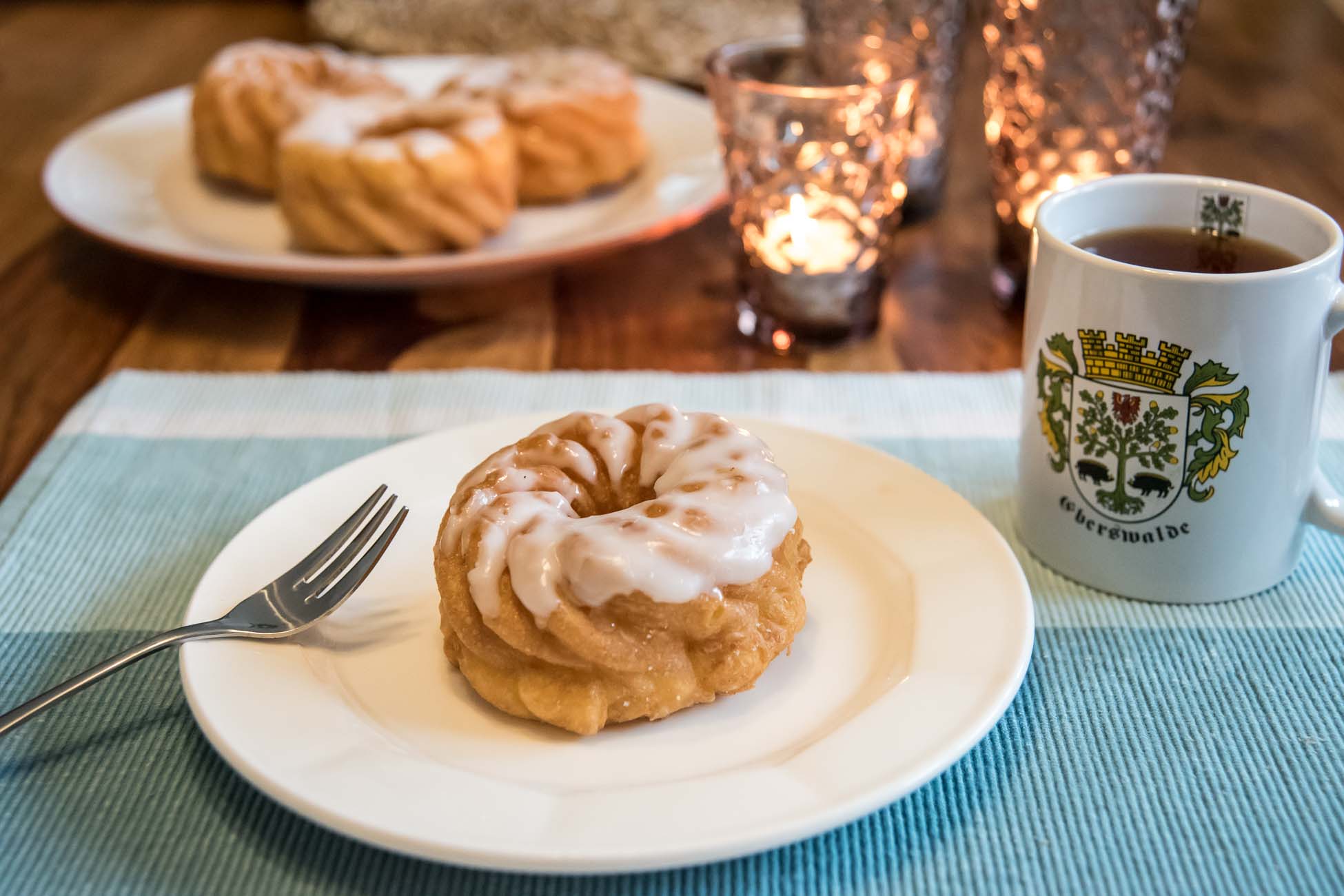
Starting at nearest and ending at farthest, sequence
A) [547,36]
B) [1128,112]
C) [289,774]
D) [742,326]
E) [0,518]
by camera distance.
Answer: [289,774]
[0,518]
[1128,112]
[742,326]
[547,36]

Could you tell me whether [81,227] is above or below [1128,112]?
below

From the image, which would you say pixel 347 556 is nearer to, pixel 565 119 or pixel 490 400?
pixel 490 400

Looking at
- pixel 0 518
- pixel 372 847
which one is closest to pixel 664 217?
pixel 0 518

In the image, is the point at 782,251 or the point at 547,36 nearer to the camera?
the point at 782,251

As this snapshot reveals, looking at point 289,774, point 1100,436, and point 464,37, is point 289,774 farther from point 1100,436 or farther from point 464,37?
point 464,37

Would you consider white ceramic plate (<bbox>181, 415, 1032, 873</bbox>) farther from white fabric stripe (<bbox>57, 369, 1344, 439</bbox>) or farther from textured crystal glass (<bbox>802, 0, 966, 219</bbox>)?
textured crystal glass (<bbox>802, 0, 966, 219</bbox>)

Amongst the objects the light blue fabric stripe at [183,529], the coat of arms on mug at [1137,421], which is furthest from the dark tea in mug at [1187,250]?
the light blue fabric stripe at [183,529]

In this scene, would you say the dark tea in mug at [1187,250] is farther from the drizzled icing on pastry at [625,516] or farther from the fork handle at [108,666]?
the fork handle at [108,666]

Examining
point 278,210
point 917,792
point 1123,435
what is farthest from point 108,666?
point 278,210
